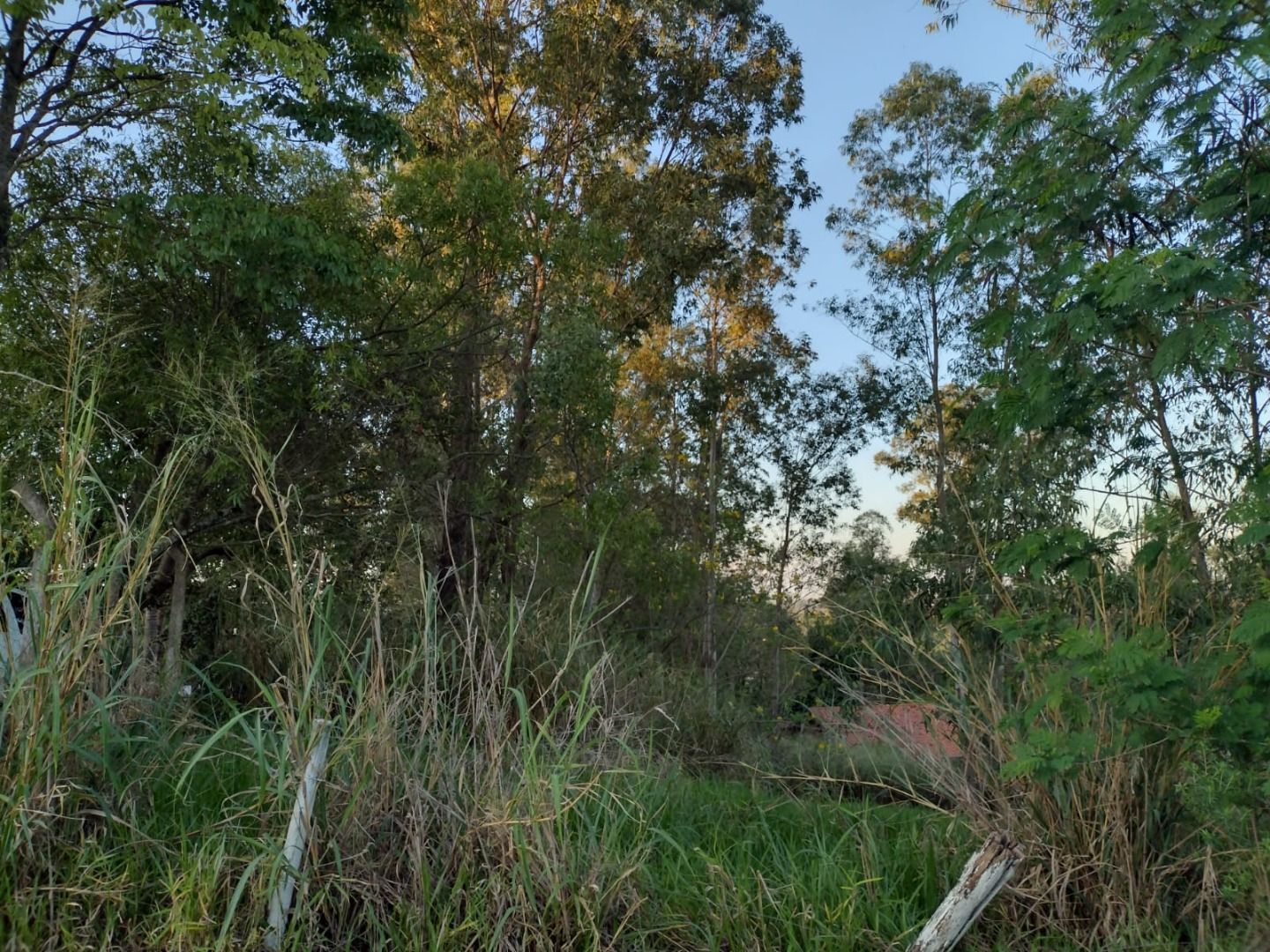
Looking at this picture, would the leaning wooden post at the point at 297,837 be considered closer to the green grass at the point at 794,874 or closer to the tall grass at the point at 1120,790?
the green grass at the point at 794,874

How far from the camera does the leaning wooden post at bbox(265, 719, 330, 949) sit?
3068mm

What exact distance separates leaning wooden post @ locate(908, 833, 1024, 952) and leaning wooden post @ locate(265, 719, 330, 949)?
181 cm

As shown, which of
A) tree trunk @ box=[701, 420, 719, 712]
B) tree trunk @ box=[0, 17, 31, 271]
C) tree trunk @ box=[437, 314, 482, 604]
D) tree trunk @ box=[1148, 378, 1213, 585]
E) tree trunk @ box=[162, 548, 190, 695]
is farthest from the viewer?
tree trunk @ box=[701, 420, 719, 712]

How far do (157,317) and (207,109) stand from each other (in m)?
1.63

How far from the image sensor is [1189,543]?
4.25m

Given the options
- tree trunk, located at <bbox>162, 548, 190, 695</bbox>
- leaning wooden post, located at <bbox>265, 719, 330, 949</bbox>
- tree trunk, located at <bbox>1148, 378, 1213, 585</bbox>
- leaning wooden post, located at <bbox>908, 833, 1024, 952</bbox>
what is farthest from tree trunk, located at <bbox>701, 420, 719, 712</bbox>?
leaning wooden post, located at <bbox>265, 719, 330, 949</bbox>

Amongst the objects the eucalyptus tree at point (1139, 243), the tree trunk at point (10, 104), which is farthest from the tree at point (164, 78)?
the eucalyptus tree at point (1139, 243)

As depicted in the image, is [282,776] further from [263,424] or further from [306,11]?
[306,11]

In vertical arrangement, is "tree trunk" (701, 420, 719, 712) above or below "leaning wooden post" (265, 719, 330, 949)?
above

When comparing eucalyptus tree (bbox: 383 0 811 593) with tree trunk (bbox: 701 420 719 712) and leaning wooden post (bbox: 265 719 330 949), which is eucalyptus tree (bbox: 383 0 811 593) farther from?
leaning wooden post (bbox: 265 719 330 949)

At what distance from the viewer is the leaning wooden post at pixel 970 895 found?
3162mm

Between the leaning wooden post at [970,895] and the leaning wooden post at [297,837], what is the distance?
181 cm

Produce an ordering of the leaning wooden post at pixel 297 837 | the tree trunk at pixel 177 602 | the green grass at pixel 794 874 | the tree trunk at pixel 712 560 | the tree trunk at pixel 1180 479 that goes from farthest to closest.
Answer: the tree trunk at pixel 712 560
the tree trunk at pixel 177 602
the tree trunk at pixel 1180 479
the green grass at pixel 794 874
the leaning wooden post at pixel 297 837

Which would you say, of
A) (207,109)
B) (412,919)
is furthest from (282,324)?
(412,919)
